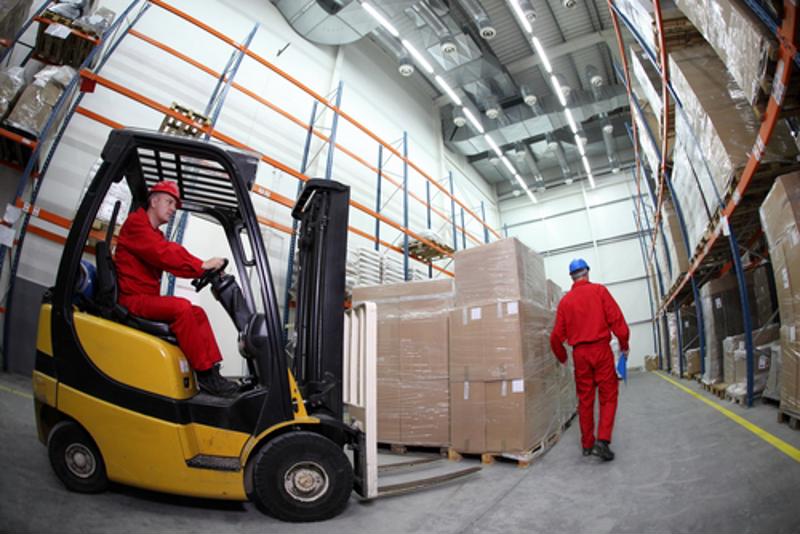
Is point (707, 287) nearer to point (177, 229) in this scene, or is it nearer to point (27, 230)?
point (177, 229)

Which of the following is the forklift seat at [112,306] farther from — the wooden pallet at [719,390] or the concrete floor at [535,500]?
the wooden pallet at [719,390]

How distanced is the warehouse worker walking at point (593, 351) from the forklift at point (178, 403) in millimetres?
1716

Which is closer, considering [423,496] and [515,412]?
[423,496]

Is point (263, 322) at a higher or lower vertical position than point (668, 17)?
lower

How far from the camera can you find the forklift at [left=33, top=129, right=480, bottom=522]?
71.2 inches

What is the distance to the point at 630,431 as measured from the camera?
377cm

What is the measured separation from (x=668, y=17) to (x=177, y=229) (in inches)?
247

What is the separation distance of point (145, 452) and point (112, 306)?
28.1 inches

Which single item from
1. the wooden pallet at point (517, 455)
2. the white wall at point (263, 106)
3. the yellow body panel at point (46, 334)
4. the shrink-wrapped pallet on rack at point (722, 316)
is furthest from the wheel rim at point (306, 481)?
the shrink-wrapped pallet on rack at point (722, 316)

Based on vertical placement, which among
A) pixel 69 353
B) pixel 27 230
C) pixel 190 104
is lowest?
pixel 69 353

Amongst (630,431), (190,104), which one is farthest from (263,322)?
(190,104)

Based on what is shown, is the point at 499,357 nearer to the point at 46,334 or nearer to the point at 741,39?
the point at 741,39

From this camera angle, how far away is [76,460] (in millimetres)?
1836

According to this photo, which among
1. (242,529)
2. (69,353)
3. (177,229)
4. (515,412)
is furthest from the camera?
(177,229)
